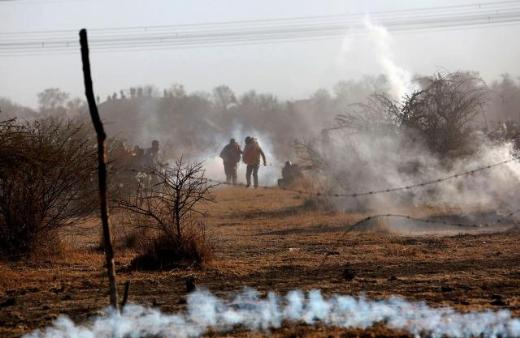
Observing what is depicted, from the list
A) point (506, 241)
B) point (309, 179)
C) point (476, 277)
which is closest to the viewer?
point (476, 277)

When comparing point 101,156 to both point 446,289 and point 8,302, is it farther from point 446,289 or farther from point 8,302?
point 446,289

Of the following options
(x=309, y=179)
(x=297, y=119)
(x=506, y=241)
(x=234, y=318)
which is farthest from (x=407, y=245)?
(x=297, y=119)

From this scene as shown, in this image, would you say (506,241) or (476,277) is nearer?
(476,277)

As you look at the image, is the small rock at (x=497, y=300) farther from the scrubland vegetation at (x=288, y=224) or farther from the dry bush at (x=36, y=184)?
the dry bush at (x=36, y=184)

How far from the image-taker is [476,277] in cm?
1062

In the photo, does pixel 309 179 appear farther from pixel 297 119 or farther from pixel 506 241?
pixel 297 119

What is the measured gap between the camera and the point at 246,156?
29.1m

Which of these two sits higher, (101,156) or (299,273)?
(101,156)

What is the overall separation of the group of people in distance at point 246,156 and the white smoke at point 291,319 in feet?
65.7

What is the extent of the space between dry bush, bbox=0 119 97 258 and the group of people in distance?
14.8 m

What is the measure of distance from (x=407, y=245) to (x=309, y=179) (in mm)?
12787

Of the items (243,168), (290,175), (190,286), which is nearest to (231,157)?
(290,175)

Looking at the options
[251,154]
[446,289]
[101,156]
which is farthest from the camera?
[251,154]

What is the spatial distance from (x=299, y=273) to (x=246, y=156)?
705 inches
